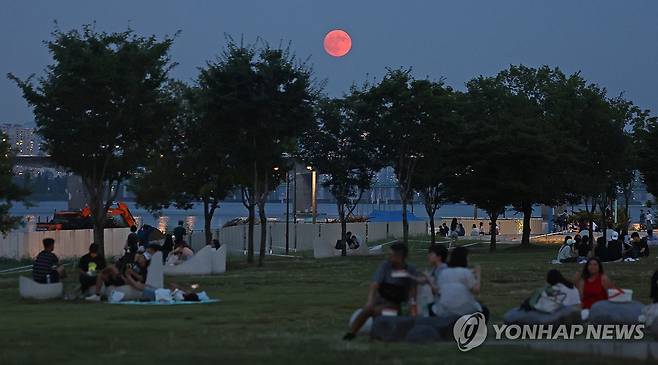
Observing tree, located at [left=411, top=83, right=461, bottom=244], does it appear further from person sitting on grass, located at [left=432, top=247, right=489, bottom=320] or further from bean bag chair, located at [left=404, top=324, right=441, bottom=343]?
bean bag chair, located at [left=404, top=324, right=441, bottom=343]

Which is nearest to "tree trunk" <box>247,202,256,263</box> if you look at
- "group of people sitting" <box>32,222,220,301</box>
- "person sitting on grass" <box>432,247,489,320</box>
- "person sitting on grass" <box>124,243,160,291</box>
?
"group of people sitting" <box>32,222,220,301</box>

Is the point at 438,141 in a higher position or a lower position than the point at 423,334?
higher

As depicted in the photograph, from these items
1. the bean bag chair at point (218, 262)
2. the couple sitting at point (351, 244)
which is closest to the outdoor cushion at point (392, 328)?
the bean bag chair at point (218, 262)

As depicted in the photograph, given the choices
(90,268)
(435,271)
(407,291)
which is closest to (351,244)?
(90,268)

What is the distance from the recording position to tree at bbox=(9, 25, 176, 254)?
3750 cm

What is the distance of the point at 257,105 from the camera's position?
3903 cm

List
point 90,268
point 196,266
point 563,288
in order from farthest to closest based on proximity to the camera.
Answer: point 196,266, point 90,268, point 563,288

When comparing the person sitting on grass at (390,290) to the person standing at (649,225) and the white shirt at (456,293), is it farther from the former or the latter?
the person standing at (649,225)

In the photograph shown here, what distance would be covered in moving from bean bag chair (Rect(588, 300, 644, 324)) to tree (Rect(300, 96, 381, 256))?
37.2 metres

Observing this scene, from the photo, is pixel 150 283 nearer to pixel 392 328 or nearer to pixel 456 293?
pixel 392 328

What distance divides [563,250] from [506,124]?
1777 cm

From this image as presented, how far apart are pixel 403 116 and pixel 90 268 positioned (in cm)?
2722

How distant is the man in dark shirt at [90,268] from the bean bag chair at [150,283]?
0.62m

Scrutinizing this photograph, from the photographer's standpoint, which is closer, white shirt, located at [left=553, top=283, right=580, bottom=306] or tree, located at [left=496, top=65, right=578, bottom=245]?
white shirt, located at [left=553, top=283, right=580, bottom=306]
